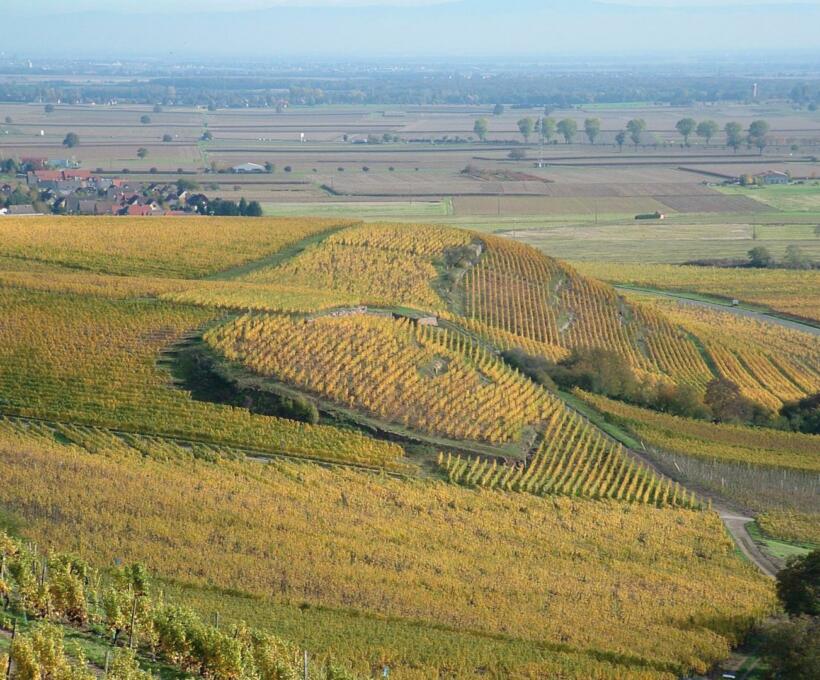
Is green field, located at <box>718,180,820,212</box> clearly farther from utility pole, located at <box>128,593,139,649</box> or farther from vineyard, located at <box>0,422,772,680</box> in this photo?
utility pole, located at <box>128,593,139,649</box>

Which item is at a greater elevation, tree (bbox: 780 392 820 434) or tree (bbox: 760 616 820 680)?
tree (bbox: 760 616 820 680)

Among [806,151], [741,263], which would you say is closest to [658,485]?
[741,263]

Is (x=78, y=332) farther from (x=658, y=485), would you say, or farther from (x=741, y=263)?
(x=741, y=263)

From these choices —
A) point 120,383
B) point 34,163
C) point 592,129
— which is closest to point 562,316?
point 120,383

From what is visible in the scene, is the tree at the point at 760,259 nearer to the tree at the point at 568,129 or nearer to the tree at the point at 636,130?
the tree at the point at 636,130

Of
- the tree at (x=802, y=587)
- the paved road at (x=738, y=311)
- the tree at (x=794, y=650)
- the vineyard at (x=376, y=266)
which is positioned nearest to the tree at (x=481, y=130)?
the paved road at (x=738, y=311)

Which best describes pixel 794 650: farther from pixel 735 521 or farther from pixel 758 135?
pixel 758 135

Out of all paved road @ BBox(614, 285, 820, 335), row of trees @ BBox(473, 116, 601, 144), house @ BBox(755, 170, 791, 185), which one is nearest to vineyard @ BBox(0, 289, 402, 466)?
paved road @ BBox(614, 285, 820, 335)
